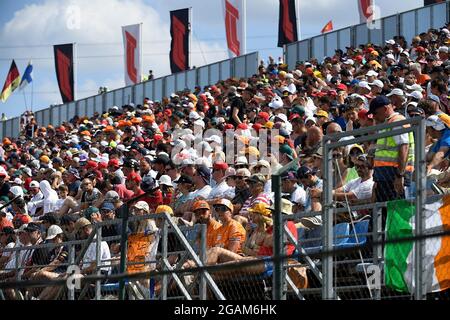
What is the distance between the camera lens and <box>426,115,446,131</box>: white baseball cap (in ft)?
36.9

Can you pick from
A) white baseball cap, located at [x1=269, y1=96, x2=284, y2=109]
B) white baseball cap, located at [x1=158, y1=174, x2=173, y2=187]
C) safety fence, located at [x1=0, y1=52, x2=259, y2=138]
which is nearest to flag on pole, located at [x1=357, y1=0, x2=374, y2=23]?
safety fence, located at [x1=0, y1=52, x2=259, y2=138]

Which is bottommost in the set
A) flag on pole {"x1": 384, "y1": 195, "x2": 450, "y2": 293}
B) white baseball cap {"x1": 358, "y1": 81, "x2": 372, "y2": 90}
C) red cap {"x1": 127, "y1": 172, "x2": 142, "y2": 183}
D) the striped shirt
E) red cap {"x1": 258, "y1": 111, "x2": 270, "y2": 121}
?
flag on pole {"x1": 384, "y1": 195, "x2": 450, "y2": 293}

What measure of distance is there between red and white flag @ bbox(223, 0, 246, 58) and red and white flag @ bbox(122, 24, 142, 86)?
492 centimetres

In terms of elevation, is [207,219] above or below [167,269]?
above

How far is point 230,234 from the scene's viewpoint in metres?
11.5

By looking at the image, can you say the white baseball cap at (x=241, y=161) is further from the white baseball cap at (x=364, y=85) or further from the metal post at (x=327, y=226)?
the metal post at (x=327, y=226)

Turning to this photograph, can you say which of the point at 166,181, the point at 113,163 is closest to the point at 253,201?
the point at 166,181

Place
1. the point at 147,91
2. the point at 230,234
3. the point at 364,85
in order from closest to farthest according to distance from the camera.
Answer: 1. the point at 230,234
2. the point at 364,85
3. the point at 147,91

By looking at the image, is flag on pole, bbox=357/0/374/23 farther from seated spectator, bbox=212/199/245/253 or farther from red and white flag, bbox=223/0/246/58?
seated spectator, bbox=212/199/245/253

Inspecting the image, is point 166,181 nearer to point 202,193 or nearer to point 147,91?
point 202,193

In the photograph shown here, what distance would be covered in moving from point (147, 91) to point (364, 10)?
28.5 feet

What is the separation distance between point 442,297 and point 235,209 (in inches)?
206

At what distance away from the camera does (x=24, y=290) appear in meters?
12.9

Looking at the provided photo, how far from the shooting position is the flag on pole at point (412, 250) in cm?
819
